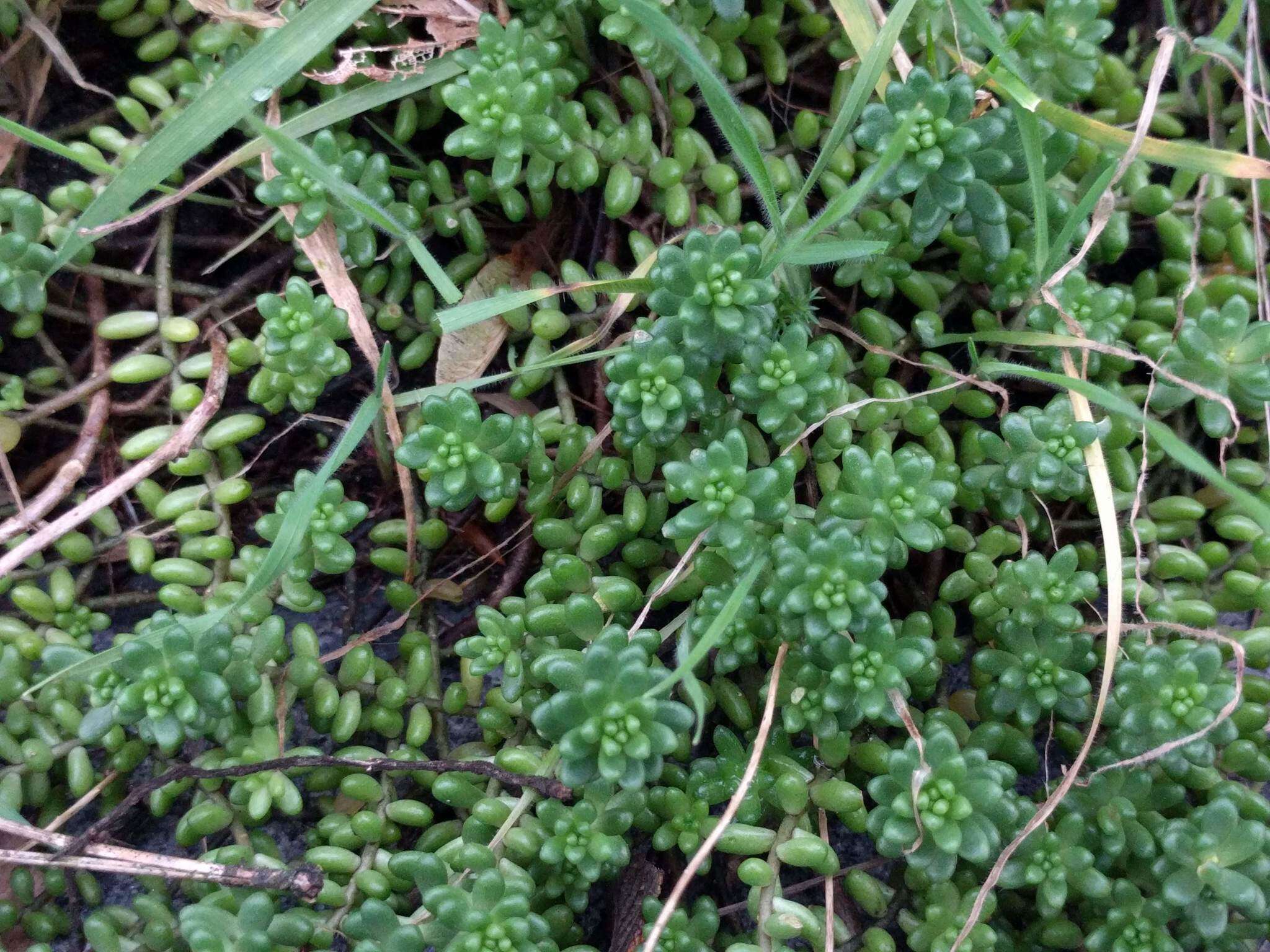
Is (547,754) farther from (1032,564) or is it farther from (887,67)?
(887,67)

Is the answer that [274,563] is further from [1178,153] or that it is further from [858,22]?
[1178,153]

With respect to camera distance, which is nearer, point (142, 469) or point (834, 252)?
point (834, 252)

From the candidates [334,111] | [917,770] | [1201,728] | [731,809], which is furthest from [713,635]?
[334,111]

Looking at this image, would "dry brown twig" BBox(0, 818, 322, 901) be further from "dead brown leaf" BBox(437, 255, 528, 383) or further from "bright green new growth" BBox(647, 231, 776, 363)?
"bright green new growth" BBox(647, 231, 776, 363)

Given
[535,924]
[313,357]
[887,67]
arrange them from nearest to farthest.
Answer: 1. [535,924]
2. [313,357]
3. [887,67]

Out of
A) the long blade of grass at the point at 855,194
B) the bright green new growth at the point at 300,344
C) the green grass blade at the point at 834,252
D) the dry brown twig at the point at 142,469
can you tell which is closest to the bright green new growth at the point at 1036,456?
the green grass blade at the point at 834,252

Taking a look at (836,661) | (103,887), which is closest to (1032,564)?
(836,661)

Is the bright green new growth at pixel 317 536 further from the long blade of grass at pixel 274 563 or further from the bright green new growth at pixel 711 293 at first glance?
the bright green new growth at pixel 711 293

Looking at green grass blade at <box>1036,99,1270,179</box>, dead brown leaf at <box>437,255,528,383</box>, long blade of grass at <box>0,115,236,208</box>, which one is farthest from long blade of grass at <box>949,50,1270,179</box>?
long blade of grass at <box>0,115,236,208</box>
